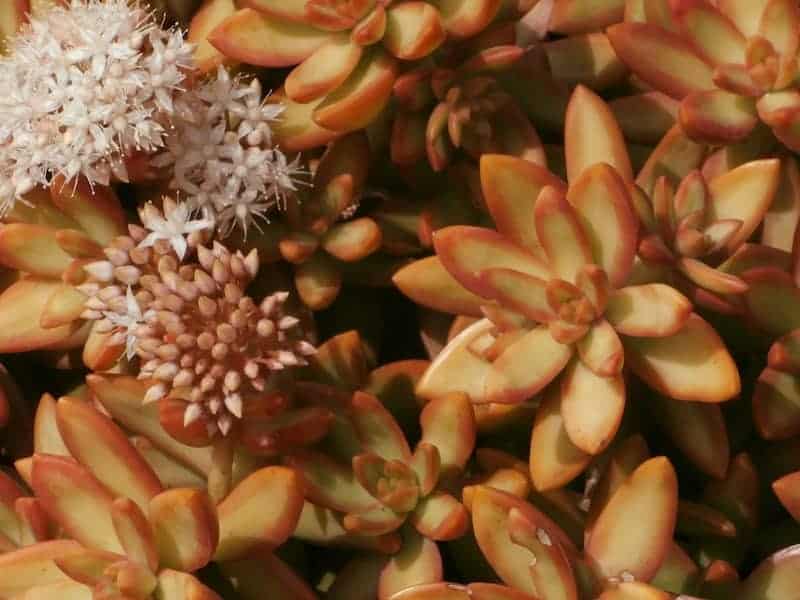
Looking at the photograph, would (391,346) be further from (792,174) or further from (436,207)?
(792,174)

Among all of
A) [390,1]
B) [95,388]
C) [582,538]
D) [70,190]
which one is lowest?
[582,538]

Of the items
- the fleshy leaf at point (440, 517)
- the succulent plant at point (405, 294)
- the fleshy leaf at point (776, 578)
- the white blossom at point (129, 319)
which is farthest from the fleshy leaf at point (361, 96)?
the fleshy leaf at point (776, 578)

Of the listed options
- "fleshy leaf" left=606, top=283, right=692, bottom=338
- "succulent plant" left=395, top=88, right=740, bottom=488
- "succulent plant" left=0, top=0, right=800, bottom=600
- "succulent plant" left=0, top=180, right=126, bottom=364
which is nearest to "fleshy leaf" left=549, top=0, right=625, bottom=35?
"succulent plant" left=0, top=0, right=800, bottom=600

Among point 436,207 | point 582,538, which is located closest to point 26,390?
point 436,207

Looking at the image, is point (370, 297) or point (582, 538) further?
point (370, 297)

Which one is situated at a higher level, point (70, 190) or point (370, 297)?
point (70, 190)

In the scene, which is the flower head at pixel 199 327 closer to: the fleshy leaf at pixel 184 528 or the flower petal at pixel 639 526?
the fleshy leaf at pixel 184 528
